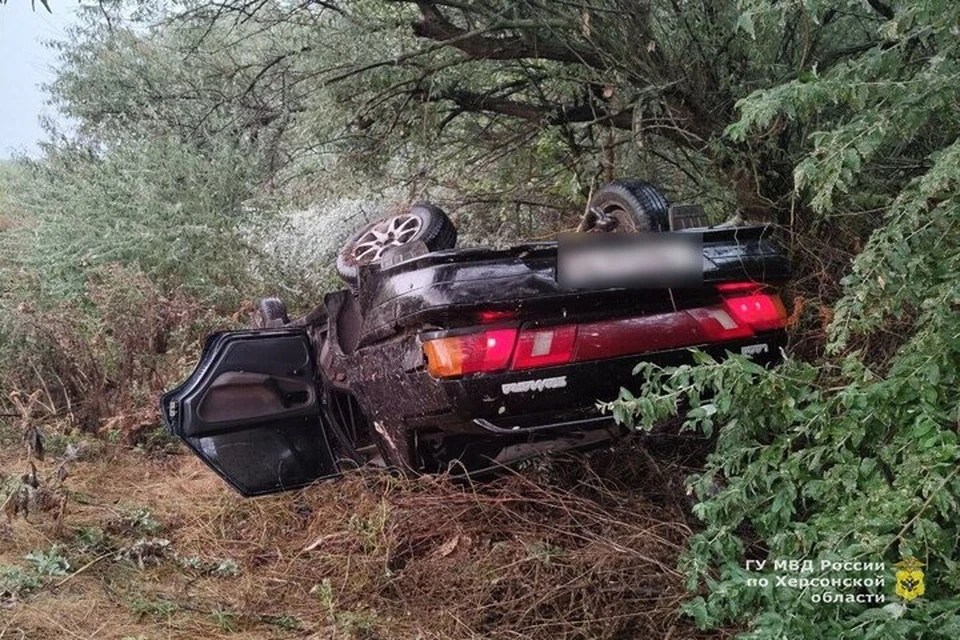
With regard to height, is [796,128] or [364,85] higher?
[364,85]

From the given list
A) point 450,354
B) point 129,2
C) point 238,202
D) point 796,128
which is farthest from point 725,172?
point 238,202

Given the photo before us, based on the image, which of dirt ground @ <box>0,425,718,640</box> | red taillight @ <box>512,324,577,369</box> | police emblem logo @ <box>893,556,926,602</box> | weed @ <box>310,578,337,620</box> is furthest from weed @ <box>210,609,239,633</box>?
police emblem logo @ <box>893,556,926,602</box>

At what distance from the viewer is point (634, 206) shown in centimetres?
364

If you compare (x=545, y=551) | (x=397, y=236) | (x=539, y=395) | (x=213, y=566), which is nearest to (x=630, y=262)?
(x=539, y=395)

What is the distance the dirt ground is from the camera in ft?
8.81

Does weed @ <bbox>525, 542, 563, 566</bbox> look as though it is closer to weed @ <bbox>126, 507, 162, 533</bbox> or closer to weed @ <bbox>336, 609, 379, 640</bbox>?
weed @ <bbox>336, 609, 379, 640</bbox>

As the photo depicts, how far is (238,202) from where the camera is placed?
9.73 meters

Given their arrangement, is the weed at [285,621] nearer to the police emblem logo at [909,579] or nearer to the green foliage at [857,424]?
the green foliage at [857,424]

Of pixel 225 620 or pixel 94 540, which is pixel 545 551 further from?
pixel 94 540

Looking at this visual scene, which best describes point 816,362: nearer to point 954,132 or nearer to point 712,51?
point 954,132

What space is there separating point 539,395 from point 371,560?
2.86 ft

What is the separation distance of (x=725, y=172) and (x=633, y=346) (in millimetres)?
2231

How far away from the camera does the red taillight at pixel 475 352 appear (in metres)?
2.80

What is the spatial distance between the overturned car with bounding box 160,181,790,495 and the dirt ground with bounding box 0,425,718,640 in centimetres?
23
